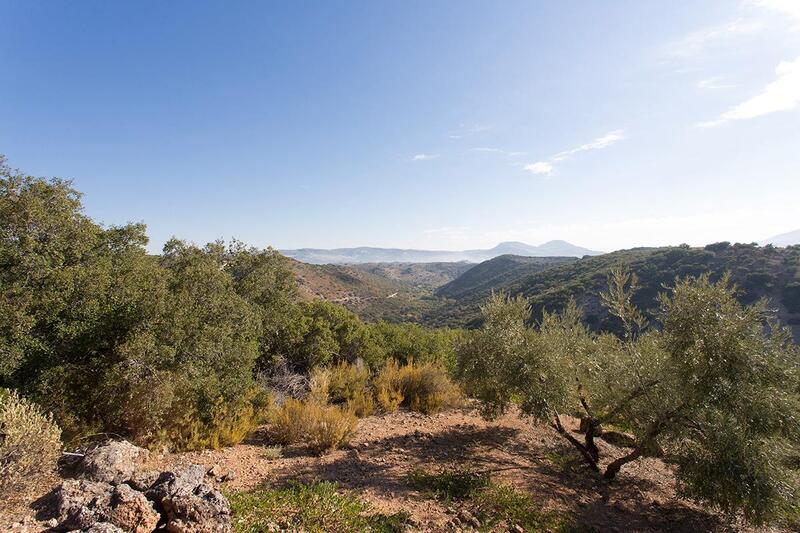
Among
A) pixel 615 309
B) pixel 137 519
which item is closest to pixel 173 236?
pixel 137 519

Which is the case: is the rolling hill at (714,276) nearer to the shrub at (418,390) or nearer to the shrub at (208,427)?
the shrub at (418,390)

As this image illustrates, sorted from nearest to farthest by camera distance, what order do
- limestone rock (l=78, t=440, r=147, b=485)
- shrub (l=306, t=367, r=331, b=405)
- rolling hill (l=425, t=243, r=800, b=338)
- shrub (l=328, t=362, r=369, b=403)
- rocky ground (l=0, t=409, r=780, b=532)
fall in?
limestone rock (l=78, t=440, r=147, b=485)
rocky ground (l=0, t=409, r=780, b=532)
shrub (l=306, t=367, r=331, b=405)
shrub (l=328, t=362, r=369, b=403)
rolling hill (l=425, t=243, r=800, b=338)

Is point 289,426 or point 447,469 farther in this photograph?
point 289,426

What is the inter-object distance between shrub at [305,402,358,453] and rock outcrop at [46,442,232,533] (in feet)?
10.2

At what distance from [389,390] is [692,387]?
8255 millimetres

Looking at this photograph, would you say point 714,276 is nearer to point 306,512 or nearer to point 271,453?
point 271,453

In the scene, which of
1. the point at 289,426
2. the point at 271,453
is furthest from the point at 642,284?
the point at 271,453

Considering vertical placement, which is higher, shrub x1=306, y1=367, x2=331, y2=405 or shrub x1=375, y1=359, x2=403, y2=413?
shrub x1=306, y1=367, x2=331, y2=405

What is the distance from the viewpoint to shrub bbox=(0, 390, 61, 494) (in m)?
4.68

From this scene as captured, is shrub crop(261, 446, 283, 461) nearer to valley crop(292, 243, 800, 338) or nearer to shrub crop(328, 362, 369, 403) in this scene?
shrub crop(328, 362, 369, 403)

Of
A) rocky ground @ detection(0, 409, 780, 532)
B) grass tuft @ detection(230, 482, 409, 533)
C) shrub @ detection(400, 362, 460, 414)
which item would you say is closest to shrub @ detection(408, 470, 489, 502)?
rocky ground @ detection(0, 409, 780, 532)

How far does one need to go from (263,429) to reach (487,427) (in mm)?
6256

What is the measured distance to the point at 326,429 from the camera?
812 centimetres

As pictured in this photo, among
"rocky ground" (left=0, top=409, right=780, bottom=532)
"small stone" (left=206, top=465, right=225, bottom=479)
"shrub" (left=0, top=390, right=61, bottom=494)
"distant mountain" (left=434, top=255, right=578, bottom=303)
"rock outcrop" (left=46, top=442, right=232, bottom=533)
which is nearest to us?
"rock outcrop" (left=46, top=442, right=232, bottom=533)
